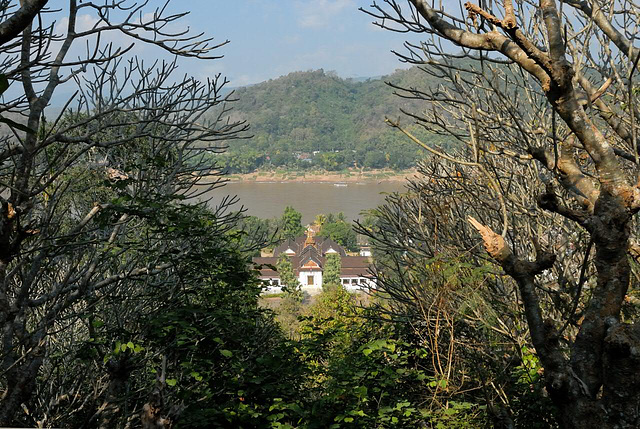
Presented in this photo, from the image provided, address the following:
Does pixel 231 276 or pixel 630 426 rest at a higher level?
pixel 231 276

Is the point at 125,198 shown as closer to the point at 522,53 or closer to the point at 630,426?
the point at 522,53

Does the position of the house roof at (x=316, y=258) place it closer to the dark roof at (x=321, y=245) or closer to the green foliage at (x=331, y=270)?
the dark roof at (x=321, y=245)

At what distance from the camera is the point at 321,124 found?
6363 inches

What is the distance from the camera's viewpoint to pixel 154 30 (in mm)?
2930

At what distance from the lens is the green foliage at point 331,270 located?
50147mm

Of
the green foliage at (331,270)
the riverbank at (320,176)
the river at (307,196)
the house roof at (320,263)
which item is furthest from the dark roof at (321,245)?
the riverbank at (320,176)

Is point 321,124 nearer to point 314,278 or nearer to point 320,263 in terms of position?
point 320,263

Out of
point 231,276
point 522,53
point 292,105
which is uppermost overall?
point 292,105

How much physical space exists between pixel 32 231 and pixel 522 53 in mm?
2456

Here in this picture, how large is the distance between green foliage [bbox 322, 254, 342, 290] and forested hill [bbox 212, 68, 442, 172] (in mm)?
64395

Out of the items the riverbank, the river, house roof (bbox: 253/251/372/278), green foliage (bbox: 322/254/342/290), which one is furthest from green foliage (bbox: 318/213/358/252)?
the riverbank

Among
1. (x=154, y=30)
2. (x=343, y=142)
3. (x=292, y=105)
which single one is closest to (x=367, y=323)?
(x=154, y=30)

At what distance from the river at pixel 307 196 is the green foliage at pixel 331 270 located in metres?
15.2

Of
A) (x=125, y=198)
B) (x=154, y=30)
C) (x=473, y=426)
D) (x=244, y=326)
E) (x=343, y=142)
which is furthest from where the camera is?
(x=343, y=142)
